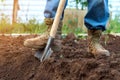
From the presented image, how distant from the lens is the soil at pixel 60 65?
2855 millimetres

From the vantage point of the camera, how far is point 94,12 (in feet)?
11.3

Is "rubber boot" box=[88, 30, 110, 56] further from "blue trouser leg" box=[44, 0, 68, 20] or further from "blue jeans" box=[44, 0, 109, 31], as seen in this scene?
"blue trouser leg" box=[44, 0, 68, 20]

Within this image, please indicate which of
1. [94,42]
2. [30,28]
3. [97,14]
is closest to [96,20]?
[97,14]

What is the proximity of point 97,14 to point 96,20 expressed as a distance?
0.06 meters

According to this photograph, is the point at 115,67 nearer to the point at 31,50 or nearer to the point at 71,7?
the point at 31,50

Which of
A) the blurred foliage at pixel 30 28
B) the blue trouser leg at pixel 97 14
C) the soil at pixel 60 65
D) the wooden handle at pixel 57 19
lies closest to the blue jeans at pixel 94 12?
the blue trouser leg at pixel 97 14

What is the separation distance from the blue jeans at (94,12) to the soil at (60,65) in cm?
26

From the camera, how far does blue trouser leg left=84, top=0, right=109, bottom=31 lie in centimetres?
342

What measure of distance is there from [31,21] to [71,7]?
2.95 feet

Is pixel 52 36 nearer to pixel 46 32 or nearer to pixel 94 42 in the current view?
pixel 46 32

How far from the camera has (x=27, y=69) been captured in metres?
3.18

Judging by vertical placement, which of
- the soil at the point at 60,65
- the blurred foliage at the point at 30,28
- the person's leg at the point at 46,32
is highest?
the person's leg at the point at 46,32

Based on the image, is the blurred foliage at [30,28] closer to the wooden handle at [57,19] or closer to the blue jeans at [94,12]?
the blue jeans at [94,12]

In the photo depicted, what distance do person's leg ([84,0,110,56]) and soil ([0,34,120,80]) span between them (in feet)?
0.26
